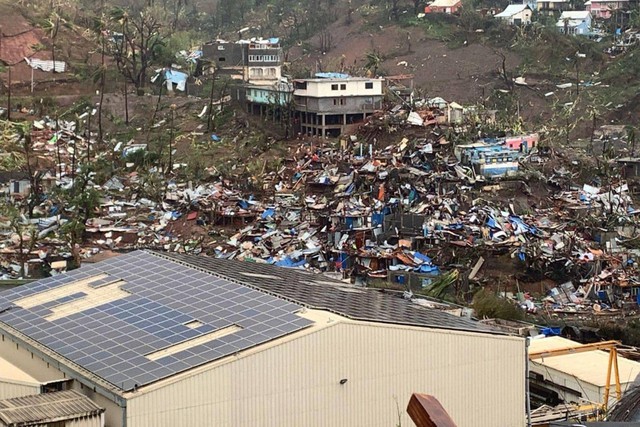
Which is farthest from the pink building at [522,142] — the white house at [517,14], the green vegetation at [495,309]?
the white house at [517,14]

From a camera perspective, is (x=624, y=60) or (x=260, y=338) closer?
(x=260, y=338)

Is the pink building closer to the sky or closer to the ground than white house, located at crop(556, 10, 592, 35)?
closer to the ground

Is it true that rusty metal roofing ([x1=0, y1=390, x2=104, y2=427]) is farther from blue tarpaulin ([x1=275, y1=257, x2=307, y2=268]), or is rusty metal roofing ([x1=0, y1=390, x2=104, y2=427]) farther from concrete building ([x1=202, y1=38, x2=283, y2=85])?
concrete building ([x1=202, y1=38, x2=283, y2=85])

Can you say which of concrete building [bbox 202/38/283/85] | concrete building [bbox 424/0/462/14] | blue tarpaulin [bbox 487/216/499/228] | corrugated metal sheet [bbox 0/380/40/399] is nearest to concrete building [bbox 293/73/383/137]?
concrete building [bbox 202/38/283/85]

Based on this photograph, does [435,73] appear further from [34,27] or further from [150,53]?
[34,27]

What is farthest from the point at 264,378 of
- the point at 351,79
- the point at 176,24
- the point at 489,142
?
the point at 176,24

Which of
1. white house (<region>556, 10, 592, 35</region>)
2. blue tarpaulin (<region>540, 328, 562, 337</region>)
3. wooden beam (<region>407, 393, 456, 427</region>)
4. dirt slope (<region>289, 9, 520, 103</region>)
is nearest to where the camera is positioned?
wooden beam (<region>407, 393, 456, 427</region>)

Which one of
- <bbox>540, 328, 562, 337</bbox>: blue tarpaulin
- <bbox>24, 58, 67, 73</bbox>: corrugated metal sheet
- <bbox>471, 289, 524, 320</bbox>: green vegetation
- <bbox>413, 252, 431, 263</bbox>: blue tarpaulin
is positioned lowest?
<bbox>540, 328, 562, 337</bbox>: blue tarpaulin

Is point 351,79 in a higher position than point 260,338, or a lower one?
higher
